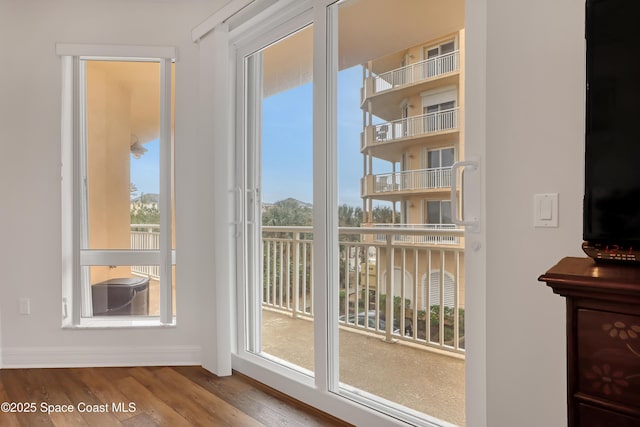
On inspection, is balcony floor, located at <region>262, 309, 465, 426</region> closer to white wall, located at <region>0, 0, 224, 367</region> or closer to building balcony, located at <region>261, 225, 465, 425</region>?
building balcony, located at <region>261, 225, 465, 425</region>

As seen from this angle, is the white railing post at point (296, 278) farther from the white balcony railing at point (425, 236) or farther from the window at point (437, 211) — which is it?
the window at point (437, 211)

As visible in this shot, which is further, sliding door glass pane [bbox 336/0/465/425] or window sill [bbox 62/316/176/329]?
window sill [bbox 62/316/176/329]

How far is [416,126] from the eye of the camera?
1.98 m

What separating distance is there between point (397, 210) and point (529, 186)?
79 cm

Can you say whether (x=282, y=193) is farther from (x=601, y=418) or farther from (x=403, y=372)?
(x=601, y=418)

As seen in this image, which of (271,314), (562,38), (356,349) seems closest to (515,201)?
(562,38)

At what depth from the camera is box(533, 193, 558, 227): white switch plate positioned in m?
1.26

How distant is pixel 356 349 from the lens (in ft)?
7.47

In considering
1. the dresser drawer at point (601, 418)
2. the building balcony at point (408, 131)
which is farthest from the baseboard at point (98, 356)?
the dresser drawer at point (601, 418)

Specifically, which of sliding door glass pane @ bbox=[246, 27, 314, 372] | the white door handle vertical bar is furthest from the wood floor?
the white door handle vertical bar

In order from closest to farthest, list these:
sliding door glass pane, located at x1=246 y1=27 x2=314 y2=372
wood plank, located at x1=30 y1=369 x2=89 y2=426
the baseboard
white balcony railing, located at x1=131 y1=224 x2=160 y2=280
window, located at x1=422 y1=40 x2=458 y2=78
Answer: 1. window, located at x1=422 y1=40 x2=458 y2=78
2. wood plank, located at x1=30 y1=369 x2=89 y2=426
3. sliding door glass pane, located at x1=246 y1=27 x2=314 y2=372
4. the baseboard
5. white balcony railing, located at x1=131 y1=224 x2=160 y2=280

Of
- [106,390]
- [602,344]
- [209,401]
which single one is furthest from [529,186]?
[106,390]

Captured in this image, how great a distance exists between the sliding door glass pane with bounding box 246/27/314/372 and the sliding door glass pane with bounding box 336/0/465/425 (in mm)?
357

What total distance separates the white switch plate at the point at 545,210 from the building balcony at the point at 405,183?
2.03 ft
